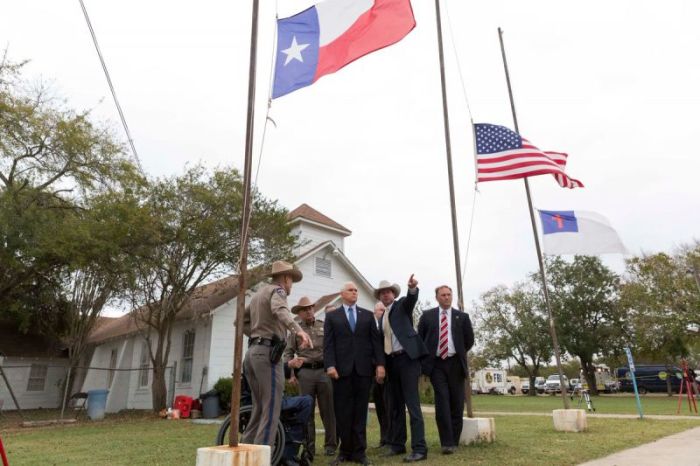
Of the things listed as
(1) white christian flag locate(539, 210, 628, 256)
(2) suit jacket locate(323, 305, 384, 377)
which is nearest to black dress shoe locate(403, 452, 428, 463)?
(2) suit jacket locate(323, 305, 384, 377)

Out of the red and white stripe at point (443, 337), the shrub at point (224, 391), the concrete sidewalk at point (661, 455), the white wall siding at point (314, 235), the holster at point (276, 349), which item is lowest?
the concrete sidewalk at point (661, 455)

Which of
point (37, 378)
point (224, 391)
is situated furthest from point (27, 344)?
point (224, 391)

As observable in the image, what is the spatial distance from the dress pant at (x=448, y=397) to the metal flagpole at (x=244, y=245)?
9.41ft

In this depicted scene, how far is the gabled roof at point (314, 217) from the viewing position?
23378 mm

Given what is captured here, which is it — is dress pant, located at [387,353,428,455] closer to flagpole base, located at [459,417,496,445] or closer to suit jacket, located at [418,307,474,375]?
suit jacket, located at [418,307,474,375]

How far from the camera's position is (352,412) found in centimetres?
553

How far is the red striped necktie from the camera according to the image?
646 centimetres

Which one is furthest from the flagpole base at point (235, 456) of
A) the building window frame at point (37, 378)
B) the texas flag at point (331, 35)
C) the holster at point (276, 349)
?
the building window frame at point (37, 378)

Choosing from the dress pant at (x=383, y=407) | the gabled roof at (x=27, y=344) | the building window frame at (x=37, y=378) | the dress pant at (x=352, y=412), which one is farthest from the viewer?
the building window frame at (x=37, y=378)

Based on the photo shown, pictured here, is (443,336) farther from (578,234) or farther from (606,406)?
(606,406)

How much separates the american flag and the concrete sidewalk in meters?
4.85

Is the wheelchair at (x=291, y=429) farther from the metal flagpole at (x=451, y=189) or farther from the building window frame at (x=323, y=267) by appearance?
the building window frame at (x=323, y=267)

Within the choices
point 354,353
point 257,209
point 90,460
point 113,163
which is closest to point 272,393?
point 354,353

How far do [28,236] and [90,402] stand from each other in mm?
6316
